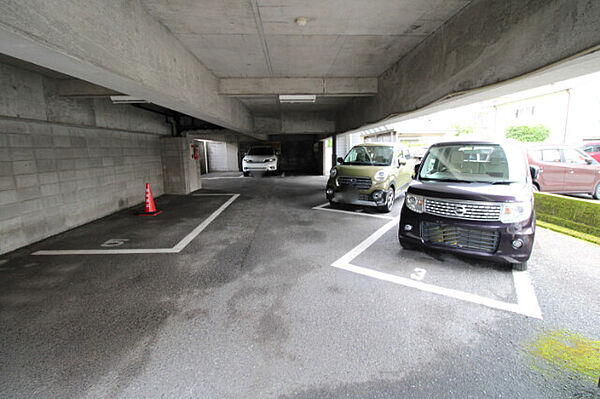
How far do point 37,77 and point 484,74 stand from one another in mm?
8056

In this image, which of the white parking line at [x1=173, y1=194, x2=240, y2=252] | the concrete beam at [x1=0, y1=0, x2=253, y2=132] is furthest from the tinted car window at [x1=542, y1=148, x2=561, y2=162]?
the concrete beam at [x1=0, y1=0, x2=253, y2=132]

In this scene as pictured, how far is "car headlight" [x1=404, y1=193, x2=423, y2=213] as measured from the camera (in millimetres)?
4082

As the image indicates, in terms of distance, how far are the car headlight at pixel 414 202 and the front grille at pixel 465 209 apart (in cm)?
12

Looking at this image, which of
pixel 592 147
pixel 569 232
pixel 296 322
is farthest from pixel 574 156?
pixel 296 322

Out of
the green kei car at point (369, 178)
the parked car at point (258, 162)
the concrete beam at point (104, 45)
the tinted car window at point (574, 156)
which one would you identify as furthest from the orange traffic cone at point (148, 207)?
the tinted car window at point (574, 156)

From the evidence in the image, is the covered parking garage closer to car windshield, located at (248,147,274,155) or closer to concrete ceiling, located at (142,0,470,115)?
concrete ceiling, located at (142,0,470,115)

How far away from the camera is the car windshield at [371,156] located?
781cm

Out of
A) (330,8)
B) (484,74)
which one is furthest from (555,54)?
(330,8)

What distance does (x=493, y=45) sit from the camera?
11.6 ft

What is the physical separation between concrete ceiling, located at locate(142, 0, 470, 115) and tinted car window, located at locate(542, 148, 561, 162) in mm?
5613

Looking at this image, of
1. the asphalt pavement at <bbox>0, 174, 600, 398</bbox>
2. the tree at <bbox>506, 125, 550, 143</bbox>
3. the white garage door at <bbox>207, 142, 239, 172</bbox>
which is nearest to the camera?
the asphalt pavement at <bbox>0, 174, 600, 398</bbox>

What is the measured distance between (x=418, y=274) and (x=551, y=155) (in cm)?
734

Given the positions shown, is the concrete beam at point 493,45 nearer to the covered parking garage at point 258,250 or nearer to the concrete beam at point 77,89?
the covered parking garage at point 258,250

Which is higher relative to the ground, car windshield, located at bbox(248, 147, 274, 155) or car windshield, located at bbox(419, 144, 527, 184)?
car windshield, located at bbox(248, 147, 274, 155)
